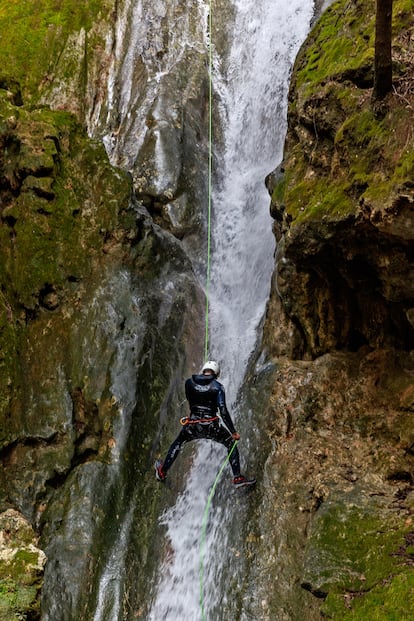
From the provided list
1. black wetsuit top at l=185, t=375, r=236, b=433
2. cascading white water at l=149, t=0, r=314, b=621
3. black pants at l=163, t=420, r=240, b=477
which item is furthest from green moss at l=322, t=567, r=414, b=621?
black wetsuit top at l=185, t=375, r=236, b=433

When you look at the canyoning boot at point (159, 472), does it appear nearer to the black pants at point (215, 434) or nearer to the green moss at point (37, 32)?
the black pants at point (215, 434)

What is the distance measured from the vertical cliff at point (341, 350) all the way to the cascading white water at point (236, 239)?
1231 millimetres

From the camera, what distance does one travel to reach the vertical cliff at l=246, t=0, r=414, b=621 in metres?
7.14

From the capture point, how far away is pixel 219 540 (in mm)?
9336

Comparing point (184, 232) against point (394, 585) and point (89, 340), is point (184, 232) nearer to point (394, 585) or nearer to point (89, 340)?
point (89, 340)

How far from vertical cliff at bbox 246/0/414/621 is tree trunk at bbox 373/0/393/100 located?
196mm

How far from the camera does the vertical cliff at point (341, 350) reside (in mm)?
7137

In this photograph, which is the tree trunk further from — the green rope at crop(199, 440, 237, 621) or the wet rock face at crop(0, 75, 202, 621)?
the wet rock face at crop(0, 75, 202, 621)

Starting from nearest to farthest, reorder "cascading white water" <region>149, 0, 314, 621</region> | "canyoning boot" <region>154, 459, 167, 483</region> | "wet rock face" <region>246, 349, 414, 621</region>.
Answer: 1. "wet rock face" <region>246, 349, 414, 621</region>
2. "cascading white water" <region>149, 0, 314, 621</region>
3. "canyoning boot" <region>154, 459, 167, 483</region>

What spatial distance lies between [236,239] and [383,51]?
8.07m

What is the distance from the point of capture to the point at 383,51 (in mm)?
7484

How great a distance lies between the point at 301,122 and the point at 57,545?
8.91 meters

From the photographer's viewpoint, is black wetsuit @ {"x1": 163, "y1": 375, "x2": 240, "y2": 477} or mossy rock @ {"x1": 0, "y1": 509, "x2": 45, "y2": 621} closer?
mossy rock @ {"x1": 0, "y1": 509, "x2": 45, "y2": 621}

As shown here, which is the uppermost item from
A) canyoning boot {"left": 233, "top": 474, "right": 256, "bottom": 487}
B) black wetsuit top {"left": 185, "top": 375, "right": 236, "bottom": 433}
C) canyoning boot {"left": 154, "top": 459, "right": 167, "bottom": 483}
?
black wetsuit top {"left": 185, "top": 375, "right": 236, "bottom": 433}
